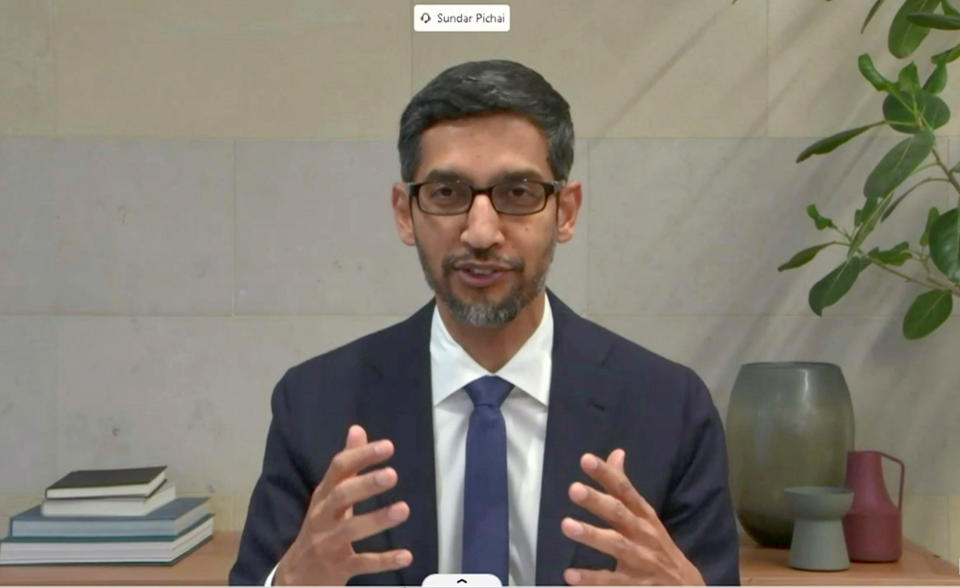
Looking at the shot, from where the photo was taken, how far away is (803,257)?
7.25 ft

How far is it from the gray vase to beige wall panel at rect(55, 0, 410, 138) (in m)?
0.83

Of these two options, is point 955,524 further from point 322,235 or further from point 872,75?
point 322,235

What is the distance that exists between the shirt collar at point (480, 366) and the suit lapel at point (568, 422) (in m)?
0.01

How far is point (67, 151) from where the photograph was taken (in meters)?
2.36

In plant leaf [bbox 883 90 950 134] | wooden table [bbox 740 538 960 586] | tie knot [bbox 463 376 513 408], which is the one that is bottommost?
wooden table [bbox 740 538 960 586]

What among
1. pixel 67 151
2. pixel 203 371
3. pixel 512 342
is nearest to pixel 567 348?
pixel 512 342

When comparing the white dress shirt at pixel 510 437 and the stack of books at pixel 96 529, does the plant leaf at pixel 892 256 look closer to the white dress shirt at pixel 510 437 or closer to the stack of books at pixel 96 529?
the white dress shirt at pixel 510 437

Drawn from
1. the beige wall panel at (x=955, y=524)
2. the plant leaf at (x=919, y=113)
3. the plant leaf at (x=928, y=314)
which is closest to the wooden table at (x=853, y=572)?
the beige wall panel at (x=955, y=524)

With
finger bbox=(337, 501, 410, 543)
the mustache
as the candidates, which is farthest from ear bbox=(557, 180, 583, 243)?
finger bbox=(337, 501, 410, 543)

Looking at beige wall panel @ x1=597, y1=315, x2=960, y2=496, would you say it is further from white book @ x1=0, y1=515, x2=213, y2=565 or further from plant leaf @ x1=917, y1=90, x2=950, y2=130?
white book @ x1=0, y1=515, x2=213, y2=565

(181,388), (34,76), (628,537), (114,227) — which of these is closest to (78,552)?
(181,388)

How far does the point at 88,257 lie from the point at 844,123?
4.58 ft

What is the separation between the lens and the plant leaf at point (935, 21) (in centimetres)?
194

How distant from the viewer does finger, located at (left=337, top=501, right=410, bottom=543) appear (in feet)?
3.51
